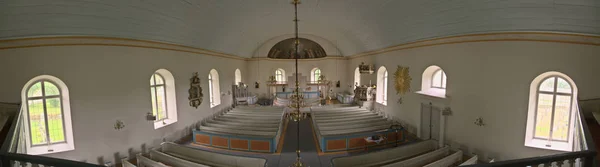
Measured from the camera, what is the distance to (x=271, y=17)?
45.0 feet

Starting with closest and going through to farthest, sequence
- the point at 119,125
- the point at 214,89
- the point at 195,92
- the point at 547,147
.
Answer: the point at 547,147 → the point at 119,125 → the point at 195,92 → the point at 214,89

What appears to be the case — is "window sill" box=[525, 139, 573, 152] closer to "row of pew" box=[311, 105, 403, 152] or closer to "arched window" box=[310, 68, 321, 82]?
"row of pew" box=[311, 105, 403, 152]

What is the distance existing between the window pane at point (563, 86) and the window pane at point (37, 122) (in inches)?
635

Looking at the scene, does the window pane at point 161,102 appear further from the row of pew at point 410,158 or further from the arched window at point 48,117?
the row of pew at point 410,158

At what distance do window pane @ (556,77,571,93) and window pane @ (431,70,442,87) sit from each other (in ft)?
13.6

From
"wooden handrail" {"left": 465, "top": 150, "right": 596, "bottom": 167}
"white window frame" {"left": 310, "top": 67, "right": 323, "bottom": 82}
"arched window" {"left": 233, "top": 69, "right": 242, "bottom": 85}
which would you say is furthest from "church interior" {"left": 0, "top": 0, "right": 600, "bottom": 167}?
"white window frame" {"left": 310, "top": 67, "right": 323, "bottom": 82}

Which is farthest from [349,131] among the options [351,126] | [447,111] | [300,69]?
[300,69]

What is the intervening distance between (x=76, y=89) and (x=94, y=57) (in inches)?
45.3

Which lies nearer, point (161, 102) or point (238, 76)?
point (161, 102)

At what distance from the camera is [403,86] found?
12234mm

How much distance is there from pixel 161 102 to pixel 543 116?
14797 millimetres

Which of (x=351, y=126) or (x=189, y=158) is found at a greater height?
(x=351, y=126)

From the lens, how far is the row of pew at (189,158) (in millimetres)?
7202

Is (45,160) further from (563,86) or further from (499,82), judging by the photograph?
(563,86)
